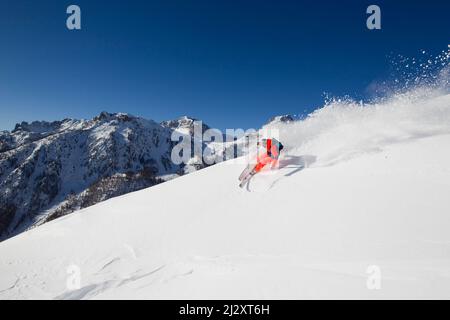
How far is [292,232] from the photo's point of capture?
875 cm

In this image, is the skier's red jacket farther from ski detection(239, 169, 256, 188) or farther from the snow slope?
the snow slope

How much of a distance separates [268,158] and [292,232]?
6370mm

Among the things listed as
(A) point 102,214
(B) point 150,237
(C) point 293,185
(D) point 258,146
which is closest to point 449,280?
(C) point 293,185

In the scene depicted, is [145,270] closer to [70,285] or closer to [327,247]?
[70,285]

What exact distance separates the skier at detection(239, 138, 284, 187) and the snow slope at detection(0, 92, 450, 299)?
656 millimetres

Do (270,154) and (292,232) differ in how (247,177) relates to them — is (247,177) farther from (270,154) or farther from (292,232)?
(292,232)

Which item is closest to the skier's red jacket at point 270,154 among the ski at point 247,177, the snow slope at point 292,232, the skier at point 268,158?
the skier at point 268,158

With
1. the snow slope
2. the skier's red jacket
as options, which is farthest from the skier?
the snow slope

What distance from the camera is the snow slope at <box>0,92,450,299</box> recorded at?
6371 millimetres

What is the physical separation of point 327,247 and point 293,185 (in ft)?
Answer: 15.4

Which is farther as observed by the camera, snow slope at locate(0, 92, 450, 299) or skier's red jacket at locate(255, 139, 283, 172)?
skier's red jacket at locate(255, 139, 283, 172)

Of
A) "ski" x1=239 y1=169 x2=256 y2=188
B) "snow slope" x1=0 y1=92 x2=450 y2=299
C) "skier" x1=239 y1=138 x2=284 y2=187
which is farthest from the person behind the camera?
"skier" x1=239 y1=138 x2=284 y2=187

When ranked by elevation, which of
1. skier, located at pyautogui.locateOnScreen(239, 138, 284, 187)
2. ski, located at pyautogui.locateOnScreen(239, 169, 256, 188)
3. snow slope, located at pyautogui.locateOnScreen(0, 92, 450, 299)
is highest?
skier, located at pyautogui.locateOnScreen(239, 138, 284, 187)
